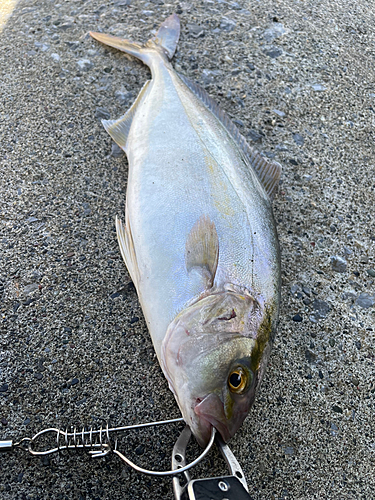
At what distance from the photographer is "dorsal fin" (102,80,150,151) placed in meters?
2.51

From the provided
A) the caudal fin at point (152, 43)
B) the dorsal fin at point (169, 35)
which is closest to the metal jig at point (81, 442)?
the caudal fin at point (152, 43)

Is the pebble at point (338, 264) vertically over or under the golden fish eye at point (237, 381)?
under

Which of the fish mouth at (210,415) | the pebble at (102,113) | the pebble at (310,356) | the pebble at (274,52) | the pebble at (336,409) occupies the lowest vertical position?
the pebble at (336,409)

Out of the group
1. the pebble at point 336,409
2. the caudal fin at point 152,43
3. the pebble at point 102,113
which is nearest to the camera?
the pebble at point 336,409

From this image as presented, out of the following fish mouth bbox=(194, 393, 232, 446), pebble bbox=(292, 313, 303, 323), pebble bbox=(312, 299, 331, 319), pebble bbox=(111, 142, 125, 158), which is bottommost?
pebble bbox=(292, 313, 303, 323)

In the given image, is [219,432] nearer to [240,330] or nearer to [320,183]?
[240,330]

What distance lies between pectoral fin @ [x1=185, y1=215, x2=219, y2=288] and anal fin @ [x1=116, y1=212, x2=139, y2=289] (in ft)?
0.99

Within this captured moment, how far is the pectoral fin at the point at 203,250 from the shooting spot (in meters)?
1.78

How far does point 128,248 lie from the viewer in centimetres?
205

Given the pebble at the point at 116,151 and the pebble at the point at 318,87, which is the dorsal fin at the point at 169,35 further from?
the pebble at the point at 318,87

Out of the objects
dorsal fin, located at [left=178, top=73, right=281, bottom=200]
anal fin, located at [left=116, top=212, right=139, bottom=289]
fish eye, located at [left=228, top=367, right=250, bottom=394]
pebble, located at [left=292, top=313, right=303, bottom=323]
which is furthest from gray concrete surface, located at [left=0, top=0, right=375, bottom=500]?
fish eye, located at [left=228, top=367, right=250, bottom=394]

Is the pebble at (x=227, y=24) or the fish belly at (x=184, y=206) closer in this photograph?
the fish belly at (x=184, y=206)

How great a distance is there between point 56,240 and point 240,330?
1164 mm

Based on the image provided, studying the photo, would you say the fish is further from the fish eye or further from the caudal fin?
the caudal fin
